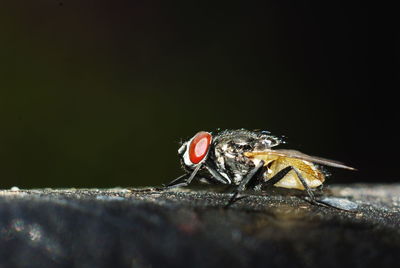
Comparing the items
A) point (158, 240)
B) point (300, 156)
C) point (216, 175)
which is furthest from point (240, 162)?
point (158, 240)

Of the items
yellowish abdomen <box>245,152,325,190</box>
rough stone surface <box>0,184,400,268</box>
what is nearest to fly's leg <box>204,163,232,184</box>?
yellowish abdomen <box>245,152,325,190</box>

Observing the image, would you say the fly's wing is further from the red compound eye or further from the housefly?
the red compound eye

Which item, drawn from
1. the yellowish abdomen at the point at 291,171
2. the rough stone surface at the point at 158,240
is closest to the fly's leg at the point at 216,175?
the yellowish abdomen at the point at 291,171

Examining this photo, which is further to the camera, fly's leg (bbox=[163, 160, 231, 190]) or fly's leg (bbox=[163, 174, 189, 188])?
fly's leg (bbox=[163, 174, 189, 188])

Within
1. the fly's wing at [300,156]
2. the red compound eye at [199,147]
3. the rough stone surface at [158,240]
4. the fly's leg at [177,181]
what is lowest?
the fly's leg at [177,181]

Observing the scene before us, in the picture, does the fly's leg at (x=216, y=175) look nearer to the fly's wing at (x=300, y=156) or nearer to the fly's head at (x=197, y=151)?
the fly's head at (x=197, y=151)

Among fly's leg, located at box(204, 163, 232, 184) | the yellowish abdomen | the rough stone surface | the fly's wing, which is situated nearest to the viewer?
the rough stone surface

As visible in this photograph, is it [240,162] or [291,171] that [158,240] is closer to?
[291,171]
